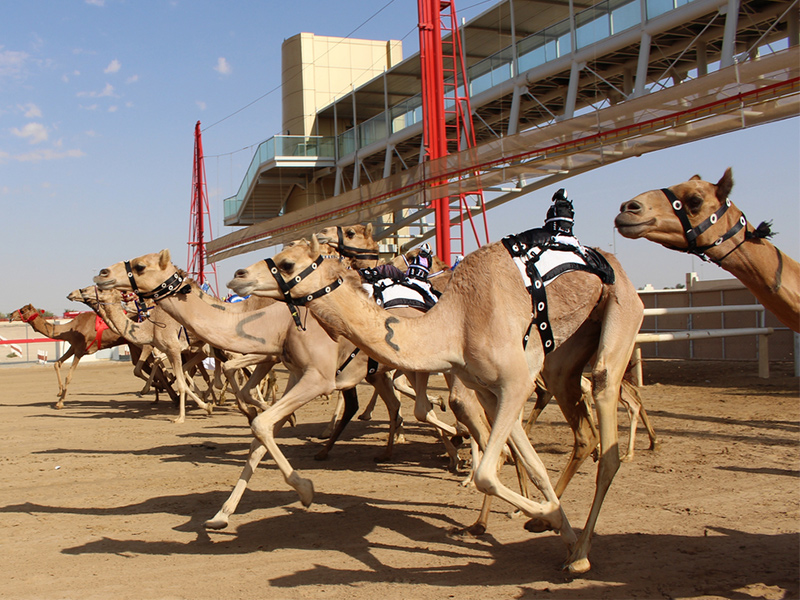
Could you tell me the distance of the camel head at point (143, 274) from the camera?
739cm

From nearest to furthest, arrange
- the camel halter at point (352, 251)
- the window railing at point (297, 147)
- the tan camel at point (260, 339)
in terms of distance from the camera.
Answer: the tan camel at point (260, 339)
the camel halter at point (352, 251)
the window railing at point (297, 147)

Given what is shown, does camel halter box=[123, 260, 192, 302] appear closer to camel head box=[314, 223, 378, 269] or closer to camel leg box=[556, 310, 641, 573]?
camel head box=[314, 223, 378, 269]

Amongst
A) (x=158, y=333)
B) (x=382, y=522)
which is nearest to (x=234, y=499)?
(x=382, y=522)

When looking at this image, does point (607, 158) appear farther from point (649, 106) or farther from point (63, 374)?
point (63, 374)

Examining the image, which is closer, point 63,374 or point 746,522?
point 746,522

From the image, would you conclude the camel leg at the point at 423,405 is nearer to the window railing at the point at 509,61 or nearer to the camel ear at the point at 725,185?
the camel ear at the point at 725,185

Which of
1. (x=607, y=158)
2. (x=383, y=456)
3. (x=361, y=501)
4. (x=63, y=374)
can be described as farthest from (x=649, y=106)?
(x=63, y=374)

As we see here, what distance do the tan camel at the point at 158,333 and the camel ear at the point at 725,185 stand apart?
36.7ft

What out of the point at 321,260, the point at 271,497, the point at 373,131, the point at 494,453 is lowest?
the point at 271,497

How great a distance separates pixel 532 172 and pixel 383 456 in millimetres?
7701

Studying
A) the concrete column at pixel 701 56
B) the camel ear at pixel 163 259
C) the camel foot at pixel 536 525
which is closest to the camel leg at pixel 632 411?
the camel foot at pixel 536 525

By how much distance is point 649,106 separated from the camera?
11.7 metres

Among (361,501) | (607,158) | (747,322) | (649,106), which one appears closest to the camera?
(361,501)

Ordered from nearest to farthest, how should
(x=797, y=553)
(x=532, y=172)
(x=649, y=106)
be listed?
(x=797, y=553) → (x=649, y=106) → (x=532, y=172)
